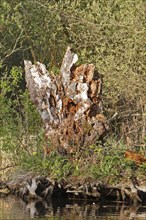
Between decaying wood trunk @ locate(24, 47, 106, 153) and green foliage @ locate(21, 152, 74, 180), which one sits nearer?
green foliage @ locate(21, 152, 74, 180)

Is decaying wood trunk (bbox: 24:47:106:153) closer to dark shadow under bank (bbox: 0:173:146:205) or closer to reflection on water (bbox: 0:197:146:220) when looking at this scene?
dark shadow under bank (bbox: 0:173:146:205)

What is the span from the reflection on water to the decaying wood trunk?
1931 millimetres

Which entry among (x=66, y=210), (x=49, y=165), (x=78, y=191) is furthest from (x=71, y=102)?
(x=66, y=210)

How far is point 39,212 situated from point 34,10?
9.62 meters

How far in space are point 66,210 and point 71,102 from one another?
12.2 ft

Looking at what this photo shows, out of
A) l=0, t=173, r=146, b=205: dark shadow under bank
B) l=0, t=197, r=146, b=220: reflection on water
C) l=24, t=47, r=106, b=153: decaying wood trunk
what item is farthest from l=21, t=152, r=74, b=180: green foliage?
l=0, t=197, r=146, b=220: reflection on water

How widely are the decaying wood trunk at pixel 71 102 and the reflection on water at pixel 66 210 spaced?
193 cm

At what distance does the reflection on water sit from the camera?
1584 cm

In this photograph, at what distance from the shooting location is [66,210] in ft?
55.4

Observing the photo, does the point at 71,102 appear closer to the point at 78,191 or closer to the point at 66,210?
the point at 78,191

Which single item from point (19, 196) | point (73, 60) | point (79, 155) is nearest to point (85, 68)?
point (73, 60)

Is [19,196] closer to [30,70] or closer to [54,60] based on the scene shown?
[30,70]

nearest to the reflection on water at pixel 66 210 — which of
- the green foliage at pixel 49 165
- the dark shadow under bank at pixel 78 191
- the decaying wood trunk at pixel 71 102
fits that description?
the dark shadow under bank at pixel 78 191

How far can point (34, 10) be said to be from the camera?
2473cm
